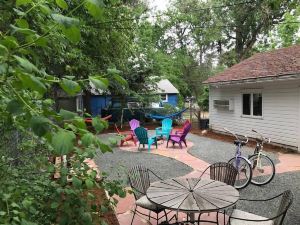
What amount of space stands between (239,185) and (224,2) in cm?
2123

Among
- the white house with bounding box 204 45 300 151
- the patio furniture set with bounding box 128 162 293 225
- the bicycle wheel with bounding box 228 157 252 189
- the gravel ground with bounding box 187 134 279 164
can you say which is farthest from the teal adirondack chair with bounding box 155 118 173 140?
the patio furniture set with bounding box 128 162 293 225

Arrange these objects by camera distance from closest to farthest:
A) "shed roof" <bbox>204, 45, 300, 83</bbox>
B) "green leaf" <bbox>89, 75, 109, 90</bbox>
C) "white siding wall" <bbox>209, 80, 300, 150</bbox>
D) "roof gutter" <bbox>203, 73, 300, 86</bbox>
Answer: "green leaf" <bbox>89, 75, 109, 90</bbox> < "roof gutter" <bbox>203, 73, 300, 86</bbox> < "white siding wall" <bbox>209, 80, 300, 150</bbox> < "shed roof" <bbox>204, 45, 300, 83</bbox>

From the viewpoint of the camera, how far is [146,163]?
8961 mm

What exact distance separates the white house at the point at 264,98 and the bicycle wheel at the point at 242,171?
14.9 ft

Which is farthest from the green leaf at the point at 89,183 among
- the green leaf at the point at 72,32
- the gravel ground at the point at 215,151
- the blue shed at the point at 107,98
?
the blue shed at the point at 107,98

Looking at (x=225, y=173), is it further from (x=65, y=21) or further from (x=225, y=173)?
(x=65, y=21)

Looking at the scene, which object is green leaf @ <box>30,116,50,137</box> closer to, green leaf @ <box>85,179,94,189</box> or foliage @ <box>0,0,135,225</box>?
foliage @ <box>0,0,135,225</box>

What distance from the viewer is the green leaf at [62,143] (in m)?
0.95

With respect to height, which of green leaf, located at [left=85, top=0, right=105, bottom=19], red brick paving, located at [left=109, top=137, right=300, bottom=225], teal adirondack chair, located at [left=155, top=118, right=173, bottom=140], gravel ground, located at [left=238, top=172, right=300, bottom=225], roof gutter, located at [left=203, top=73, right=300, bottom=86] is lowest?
gravel ground, located at [left=238, top=172, right=300, bottom=225]

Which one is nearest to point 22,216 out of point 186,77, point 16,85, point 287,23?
point 16,85

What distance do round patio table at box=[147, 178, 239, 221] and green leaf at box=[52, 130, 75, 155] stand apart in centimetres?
252

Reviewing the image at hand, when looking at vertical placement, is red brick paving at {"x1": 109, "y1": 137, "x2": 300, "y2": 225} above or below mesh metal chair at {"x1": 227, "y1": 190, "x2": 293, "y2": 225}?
below

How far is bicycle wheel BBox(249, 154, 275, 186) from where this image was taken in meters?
6.52

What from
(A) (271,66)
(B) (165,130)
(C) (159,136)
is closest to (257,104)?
(A) (271,66)
